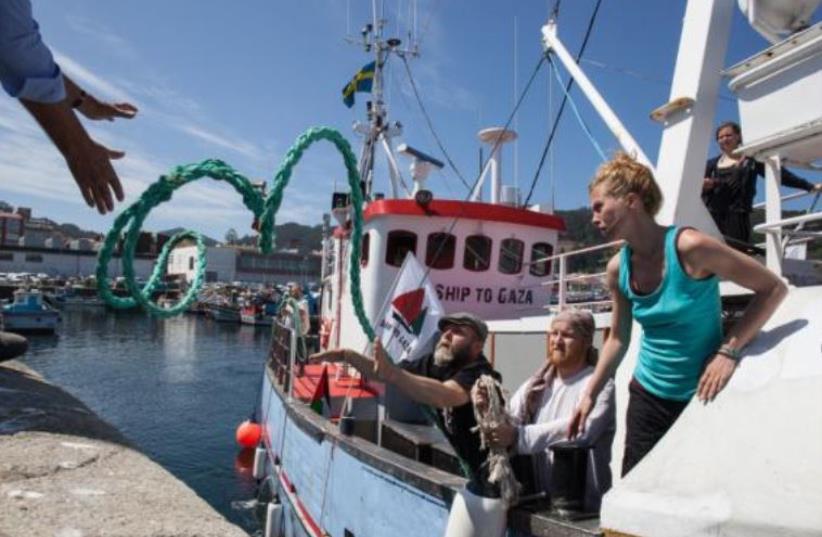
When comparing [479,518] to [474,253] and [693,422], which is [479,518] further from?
[474,253]

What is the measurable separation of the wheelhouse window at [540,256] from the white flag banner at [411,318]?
414cm

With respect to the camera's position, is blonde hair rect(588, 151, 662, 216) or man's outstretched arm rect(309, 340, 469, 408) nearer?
blonde hair rect(588, 151, 662, 216)

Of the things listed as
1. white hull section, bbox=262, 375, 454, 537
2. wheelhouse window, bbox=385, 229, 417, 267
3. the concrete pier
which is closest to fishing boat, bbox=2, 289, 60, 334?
white hull section, bbox=262, 375, 454, 537

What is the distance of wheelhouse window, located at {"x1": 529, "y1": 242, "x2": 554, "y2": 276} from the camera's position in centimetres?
1098

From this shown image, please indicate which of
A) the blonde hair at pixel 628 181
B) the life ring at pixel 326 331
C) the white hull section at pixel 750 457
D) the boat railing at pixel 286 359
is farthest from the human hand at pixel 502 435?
the life ring at pixel 326 331

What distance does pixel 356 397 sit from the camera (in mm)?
8805

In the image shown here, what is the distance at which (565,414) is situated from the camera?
3000mm

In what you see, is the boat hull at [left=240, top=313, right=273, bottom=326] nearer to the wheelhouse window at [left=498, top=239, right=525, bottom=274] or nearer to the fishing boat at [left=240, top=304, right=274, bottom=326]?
the fishing boat at [left=240, top=304, right=274, bottom=326]

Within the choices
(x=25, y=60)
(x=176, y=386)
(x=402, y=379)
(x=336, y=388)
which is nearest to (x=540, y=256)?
(x=336, y=388)

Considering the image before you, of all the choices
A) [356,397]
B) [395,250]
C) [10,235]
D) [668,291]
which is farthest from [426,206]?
[10,235]

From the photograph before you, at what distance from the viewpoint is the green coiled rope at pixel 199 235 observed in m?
3.11

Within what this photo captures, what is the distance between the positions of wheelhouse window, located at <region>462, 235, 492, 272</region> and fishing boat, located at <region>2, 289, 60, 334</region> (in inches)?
1529

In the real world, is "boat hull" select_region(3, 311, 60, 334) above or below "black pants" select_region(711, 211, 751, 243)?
below

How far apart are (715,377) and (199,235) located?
309 cm
